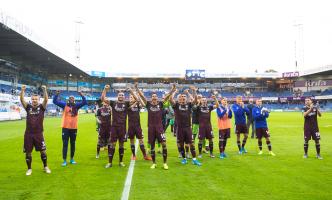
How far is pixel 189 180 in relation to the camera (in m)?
8.37

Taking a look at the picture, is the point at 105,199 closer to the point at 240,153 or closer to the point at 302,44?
the point at 240,153

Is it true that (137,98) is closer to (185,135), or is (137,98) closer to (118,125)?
(118,125)

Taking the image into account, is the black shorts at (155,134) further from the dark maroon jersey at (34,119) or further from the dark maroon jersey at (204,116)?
the dark maroon jersey at (34,119)

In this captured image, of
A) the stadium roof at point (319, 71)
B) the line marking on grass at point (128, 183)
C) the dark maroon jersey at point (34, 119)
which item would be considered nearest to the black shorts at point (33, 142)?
the dark maroon jersey at point (34, 119)

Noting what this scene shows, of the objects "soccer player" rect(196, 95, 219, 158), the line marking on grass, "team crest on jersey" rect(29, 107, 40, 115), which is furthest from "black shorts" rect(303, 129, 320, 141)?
"team crest on jersey" rect(29, 107, 40, 115)

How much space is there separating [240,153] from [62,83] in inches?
3002

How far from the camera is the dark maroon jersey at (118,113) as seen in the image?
34.6 ft

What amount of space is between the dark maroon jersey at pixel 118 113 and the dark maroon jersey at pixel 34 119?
6.93 ft

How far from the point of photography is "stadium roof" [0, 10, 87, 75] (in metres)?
33.9

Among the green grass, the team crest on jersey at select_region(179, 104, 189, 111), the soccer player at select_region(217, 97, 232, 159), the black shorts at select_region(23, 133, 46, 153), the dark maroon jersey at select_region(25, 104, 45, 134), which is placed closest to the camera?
the green grass

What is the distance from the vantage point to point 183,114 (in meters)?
10.6

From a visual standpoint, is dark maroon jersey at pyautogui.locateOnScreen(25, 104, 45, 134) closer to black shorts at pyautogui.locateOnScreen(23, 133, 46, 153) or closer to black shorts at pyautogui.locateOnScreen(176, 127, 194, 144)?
black shorts at pyautogui.locateOnScreen(23, 133, 46, 153)

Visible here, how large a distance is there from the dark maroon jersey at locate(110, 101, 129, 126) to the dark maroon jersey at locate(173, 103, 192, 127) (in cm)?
163

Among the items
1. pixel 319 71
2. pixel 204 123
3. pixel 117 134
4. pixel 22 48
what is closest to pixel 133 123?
Result: pixel 117 134
